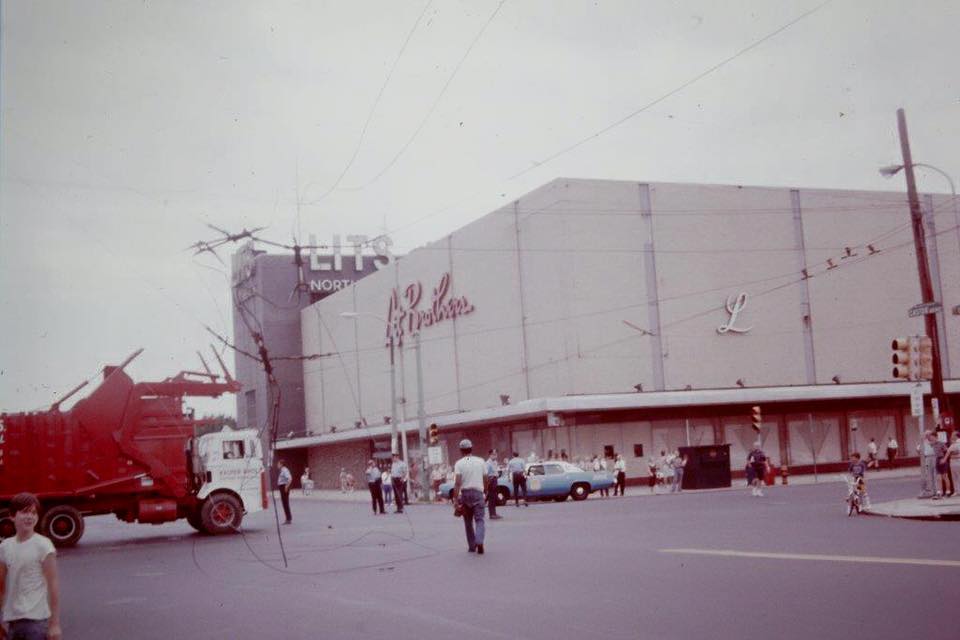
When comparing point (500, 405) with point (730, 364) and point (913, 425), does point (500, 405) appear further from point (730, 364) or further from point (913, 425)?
point (913, 425)

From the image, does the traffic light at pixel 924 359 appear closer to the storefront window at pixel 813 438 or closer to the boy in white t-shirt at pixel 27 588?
the boy in white t-shirt at pixel 27 588

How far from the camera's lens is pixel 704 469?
42219 millimetres

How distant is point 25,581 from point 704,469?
37.5 m

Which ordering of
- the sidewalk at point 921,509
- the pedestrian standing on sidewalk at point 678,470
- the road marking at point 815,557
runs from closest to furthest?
the road marking at point 815,557 → the sidewalk at point 921,509 → the pedestrian standing on sidewalk at point 678,470

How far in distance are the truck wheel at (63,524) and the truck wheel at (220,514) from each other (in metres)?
2.99

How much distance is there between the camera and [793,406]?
52.8 metres

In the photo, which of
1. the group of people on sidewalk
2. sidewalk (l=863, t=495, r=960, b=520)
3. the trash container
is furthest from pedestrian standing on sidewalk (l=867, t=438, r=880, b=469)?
sidewalk (l=863, t=495, r=960, b=520)

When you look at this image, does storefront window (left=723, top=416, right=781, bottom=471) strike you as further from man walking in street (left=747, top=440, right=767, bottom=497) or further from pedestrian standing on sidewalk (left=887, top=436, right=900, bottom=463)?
man walking in street (left=747, top=440, right=767, bottom=497)

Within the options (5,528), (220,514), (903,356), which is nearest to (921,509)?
(903,356)

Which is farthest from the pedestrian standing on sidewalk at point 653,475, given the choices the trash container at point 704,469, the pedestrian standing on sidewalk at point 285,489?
the pedestrian standing on sidewalk at point 285,489

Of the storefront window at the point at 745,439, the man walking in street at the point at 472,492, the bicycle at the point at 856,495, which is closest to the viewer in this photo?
the man walking in street at the point at 472,492

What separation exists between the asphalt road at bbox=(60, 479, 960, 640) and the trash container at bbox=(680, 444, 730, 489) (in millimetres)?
18451

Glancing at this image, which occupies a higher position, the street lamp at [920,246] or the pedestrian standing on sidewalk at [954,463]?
the street lamp at [920,246]

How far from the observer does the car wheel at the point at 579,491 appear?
38.5 m
